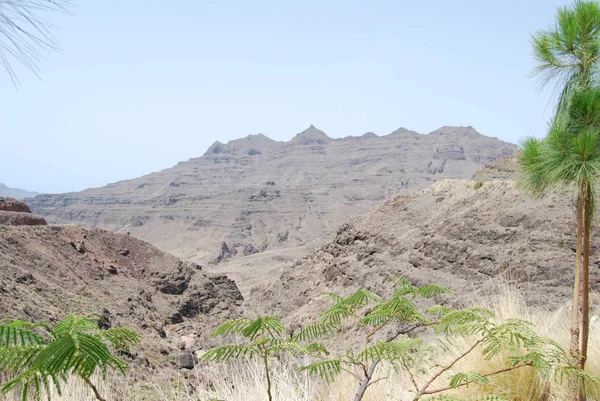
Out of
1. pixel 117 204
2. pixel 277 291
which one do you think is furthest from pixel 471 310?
pixel 117 204

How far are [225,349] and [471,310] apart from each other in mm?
1785

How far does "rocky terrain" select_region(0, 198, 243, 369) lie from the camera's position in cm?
1852

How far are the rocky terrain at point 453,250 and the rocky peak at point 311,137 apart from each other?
13489 cm

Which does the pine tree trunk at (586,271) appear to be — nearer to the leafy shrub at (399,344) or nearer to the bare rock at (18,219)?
the leafy shrub at (399,344)

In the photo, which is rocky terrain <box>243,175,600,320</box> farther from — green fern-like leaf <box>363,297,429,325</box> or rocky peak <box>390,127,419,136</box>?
rocky peak <box>390,127,419,136</box>

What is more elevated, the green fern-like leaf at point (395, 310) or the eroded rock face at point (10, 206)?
the eroded rock face at point (10, 206)

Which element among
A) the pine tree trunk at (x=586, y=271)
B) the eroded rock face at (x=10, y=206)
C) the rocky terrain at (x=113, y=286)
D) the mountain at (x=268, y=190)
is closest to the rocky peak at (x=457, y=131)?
the mountain at (x=268, y=190)

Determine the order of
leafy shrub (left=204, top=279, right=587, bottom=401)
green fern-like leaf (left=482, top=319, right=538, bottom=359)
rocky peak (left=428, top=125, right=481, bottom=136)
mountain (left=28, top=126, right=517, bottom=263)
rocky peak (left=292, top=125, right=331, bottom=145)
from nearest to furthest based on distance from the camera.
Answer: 1. leafy shrub (left=204, top=279, right=587, bottom=401)
2. green fern-like leaf (left=482, top=319, right=538, bottom=359)
3. mountain (left=28, top=126, right=517, bottom=263)
4. rocky peak (left=428, top=125, right=481, bottom=136)
5. rocky peak (left=292, top=125, right=331, bottom=145)

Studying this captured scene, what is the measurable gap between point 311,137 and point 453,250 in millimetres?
148610

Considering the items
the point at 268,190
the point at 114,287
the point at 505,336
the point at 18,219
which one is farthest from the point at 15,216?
the point at 268,190

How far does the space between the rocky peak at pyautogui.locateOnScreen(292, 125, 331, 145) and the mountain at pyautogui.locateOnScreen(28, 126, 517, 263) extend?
1.22 feet

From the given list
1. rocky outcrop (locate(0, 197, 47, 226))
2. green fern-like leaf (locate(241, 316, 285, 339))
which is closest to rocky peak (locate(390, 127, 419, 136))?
rocky outcrop (locate(0, 197, 47, 226))

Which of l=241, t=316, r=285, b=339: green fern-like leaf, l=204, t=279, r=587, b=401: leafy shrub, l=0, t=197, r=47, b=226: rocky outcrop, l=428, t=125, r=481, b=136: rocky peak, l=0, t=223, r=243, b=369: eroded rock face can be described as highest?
l=428, t=125, r=481, b=136: rocky peak

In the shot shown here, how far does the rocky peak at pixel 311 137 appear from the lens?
16450cm
